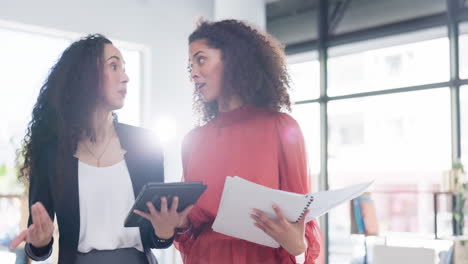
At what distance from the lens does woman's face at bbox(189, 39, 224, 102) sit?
4.89 feet

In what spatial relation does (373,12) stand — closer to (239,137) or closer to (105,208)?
(239,137)

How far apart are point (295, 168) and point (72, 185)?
2.06ft

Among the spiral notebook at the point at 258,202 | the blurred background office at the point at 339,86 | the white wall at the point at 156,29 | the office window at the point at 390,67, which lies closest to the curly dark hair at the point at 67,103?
the spiral notebook at the point at 258,202

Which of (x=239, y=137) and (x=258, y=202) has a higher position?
(x=239, y=137)

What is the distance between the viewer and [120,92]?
5.23 feet

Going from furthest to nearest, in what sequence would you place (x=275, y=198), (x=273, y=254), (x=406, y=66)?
1. (x=406, y=66)
2. (x=273, y=254)
3. (x=275, y=198)

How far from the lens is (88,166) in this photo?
1555 mm

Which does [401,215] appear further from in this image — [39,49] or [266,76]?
[266,76]

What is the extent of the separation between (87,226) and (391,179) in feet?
16.6

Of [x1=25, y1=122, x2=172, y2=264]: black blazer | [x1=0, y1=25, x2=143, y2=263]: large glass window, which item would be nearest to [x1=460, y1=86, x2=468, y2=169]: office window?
[x1=0, y1=25, x2=143, y2=263]: large glass window

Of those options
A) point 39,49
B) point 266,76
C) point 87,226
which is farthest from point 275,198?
point 39,49

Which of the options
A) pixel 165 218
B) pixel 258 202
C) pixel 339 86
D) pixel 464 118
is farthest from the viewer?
pixel 339 86

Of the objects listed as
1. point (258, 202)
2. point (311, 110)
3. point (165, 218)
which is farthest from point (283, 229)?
point (311, 110)

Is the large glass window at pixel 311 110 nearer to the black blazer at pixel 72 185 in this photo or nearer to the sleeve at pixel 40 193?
the black blazer at pixel 72 185
